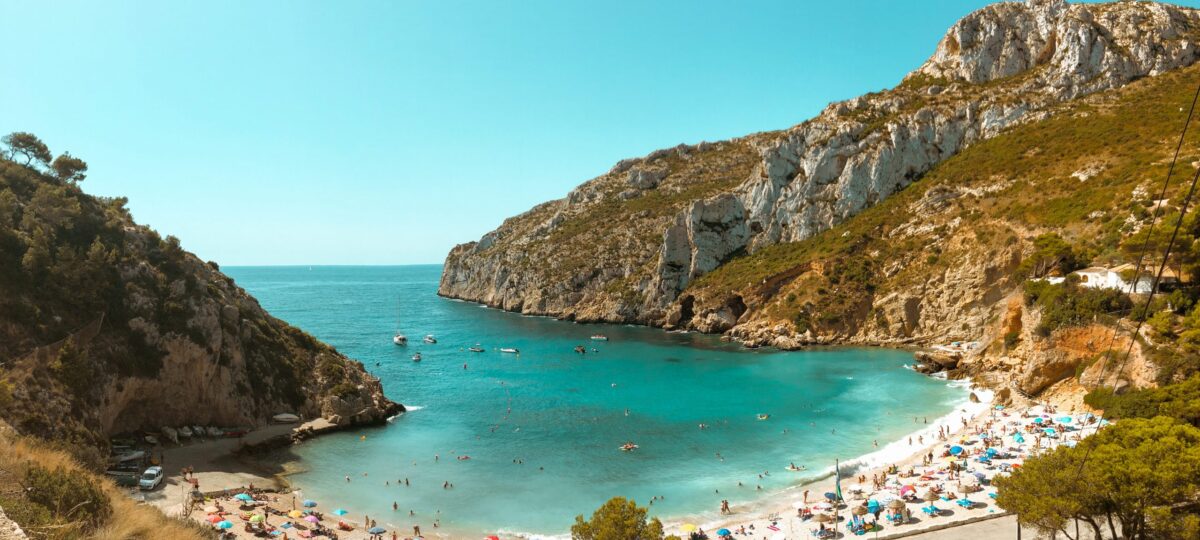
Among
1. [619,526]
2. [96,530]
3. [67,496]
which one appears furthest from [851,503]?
[67,496]

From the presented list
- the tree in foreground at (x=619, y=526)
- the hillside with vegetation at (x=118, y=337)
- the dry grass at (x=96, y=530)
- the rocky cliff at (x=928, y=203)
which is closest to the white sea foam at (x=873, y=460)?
the rocky cliff at (x=928, y=203)

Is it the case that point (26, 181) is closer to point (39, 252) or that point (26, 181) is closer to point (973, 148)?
point (39, 252)

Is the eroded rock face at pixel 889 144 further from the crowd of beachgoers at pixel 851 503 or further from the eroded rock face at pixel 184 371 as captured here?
the eroded rock face at pixel 184 371

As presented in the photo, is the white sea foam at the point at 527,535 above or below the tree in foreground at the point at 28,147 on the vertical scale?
below

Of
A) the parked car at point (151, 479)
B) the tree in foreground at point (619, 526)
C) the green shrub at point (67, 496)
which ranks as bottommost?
the parked car at point (151, 479)

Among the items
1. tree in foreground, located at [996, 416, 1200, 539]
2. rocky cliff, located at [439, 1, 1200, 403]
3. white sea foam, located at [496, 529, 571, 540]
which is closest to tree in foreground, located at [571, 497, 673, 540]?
white sea foam, located at [496, 529, 571, 540]

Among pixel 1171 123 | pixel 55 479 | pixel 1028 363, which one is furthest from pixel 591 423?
pixel 1171 123

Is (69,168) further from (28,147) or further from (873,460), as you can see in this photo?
(873,460)
